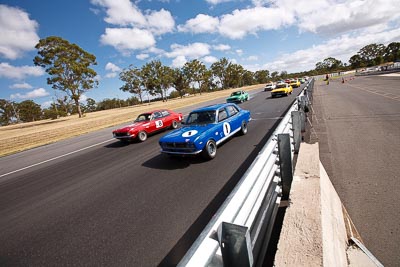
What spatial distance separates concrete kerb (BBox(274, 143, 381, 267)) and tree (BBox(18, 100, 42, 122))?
111 m

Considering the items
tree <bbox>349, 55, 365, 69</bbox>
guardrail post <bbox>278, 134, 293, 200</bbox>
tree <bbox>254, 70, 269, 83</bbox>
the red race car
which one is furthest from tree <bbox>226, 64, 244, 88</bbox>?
guardrail post <bbox>278, 134, 293, 200</bbox>

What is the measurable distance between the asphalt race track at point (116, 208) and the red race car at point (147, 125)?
2.56 meters

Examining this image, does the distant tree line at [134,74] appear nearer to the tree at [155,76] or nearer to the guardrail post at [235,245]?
the tree at [155,76]

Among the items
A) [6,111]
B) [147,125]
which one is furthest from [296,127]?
[6,111]

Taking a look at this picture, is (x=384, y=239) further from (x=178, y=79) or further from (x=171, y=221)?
(x=178, y=79)

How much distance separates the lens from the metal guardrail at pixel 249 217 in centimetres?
131

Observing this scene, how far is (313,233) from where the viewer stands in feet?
5.71

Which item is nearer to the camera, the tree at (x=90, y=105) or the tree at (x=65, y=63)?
the tree at (x=65, y=63)

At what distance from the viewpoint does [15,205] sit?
17.3ft

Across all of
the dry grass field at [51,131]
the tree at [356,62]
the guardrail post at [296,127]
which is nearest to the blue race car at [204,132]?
the guardrail post at [296,127]

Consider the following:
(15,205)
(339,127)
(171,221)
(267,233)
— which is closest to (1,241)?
(15,205)

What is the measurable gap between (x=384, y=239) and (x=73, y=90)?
41704 millimetres

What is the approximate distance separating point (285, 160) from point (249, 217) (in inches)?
58.1

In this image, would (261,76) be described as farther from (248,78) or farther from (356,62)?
(356,62)
